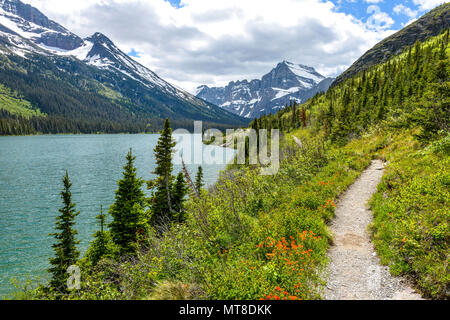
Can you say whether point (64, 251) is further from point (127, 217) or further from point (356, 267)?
point (356, 267)

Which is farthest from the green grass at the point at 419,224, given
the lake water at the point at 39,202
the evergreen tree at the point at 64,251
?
the lake water at the point at 39,202

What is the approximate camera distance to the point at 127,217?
936 inches

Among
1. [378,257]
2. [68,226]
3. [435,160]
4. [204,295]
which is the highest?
[435,160]

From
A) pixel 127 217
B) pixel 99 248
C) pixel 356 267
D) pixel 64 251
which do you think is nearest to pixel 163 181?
pixel 127 217

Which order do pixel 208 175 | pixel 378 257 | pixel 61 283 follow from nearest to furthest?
pixel 378 257
pixel 61 283
pixel 208 175

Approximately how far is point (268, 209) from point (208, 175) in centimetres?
4934

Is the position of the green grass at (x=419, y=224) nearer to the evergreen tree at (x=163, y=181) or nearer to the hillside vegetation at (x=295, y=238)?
the hillside vegetation at (x=295, y=238)

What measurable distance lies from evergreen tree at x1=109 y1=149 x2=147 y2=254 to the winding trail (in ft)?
63.0

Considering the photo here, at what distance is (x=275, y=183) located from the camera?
56.9 ft

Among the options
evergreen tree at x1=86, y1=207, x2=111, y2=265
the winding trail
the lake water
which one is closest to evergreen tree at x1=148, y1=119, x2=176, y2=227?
the lake water

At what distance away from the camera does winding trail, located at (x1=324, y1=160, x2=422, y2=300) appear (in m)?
6.00

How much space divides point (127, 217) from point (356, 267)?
72.0ft
